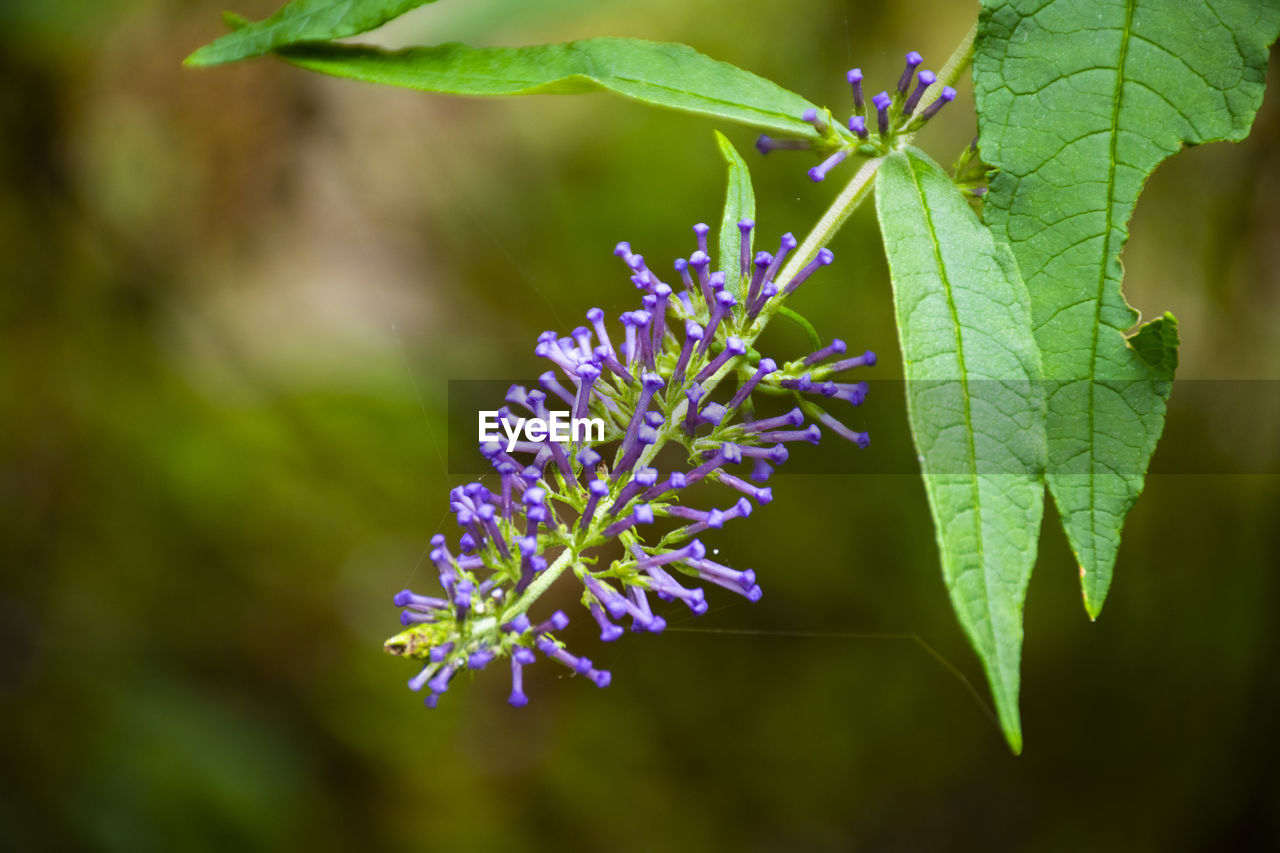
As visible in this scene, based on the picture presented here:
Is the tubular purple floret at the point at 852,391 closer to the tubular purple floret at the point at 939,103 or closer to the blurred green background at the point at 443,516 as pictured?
the tubular purple floret at the point at 939,103

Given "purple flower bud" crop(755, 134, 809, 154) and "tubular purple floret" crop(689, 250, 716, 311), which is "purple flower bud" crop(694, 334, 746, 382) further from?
"purple flower bud" crop(755, 134, 809, 154)

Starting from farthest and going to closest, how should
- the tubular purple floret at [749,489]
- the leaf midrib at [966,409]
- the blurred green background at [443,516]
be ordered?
the blurred green background at [443,516], the tubular purple floret at [749,489], the leaf midrib at [966,409]

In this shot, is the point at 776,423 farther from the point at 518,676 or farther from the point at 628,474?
the point at 518,676

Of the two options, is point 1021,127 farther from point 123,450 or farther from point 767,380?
point 123,450

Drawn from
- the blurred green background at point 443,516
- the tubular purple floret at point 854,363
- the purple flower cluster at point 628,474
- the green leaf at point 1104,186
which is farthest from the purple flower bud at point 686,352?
the blurred green background at point 443,516

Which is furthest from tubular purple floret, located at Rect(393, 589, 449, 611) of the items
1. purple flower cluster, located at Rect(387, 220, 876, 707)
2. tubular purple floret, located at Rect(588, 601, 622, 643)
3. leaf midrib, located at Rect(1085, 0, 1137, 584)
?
leaf midrib, located at Rect(1085, 0, 1137, 584)

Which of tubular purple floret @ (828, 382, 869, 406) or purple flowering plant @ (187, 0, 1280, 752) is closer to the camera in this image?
purple flowering plant @ (187, 0, 1280, 752)

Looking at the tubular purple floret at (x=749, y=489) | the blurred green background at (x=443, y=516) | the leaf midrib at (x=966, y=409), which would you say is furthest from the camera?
the blurred green background at (x=443, y=516)
